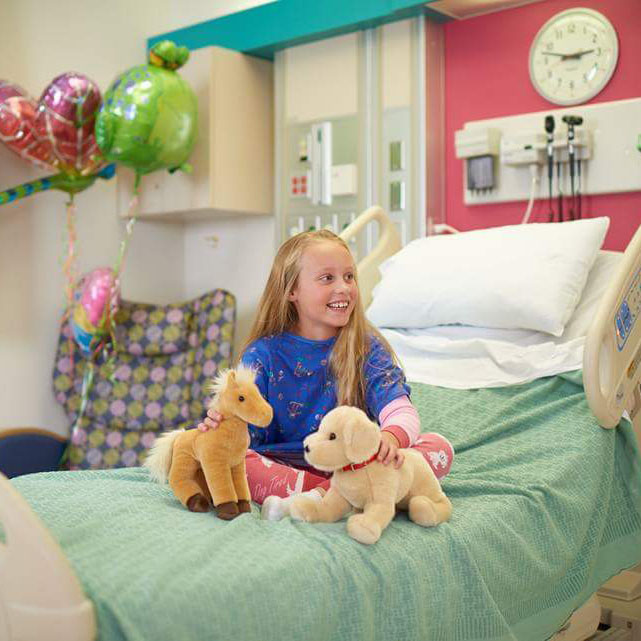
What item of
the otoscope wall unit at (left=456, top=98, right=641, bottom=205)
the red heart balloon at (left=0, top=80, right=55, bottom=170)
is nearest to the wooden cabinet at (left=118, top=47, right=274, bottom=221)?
the red heart balloon at (left=0, top=80, right=55, bottom=170)

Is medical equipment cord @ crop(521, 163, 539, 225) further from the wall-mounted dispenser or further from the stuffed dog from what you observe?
the stuffed dog

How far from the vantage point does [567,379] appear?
6.66 ft

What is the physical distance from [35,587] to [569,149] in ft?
7.60

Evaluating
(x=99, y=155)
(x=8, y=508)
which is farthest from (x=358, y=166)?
(x=8, y=508)

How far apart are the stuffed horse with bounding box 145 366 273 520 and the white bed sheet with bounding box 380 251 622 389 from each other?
33.7 inches

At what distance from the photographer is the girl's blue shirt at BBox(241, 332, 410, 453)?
1.69 meters

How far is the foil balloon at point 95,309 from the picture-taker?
128 inches

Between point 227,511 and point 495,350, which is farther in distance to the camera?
point 495,350

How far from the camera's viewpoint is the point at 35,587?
99 centimetres

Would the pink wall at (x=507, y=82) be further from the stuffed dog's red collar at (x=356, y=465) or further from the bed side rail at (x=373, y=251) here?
the stuffed dog's red collar at (x=356, y=465)

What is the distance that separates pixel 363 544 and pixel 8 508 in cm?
51

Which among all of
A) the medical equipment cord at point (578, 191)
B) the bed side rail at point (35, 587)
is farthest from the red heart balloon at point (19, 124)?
the bed side rail at point (35, 587)

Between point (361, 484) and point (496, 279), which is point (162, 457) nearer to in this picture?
point (361, 484)

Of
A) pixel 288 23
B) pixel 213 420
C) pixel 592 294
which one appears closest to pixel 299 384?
pixel 213 420
